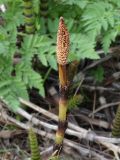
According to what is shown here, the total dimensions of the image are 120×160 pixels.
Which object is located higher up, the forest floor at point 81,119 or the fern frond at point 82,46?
the fern frond at point 82,46

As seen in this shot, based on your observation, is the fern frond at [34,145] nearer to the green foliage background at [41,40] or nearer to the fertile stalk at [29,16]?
the green foliage background at [41,40]

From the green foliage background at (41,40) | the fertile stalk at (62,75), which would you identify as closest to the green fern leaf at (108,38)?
the green foliage background at (41,40)

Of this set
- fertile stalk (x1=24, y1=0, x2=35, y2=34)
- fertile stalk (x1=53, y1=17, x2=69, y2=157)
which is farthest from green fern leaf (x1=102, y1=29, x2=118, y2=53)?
fertile stalk (x1=53, y1=17, x2=69, y2=157)

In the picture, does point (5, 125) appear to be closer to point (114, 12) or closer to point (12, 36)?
point (12, 36)

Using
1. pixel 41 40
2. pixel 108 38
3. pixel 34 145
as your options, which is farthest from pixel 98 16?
pixel 34 145

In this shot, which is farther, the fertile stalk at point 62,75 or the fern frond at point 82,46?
the fern frond at point 82,46

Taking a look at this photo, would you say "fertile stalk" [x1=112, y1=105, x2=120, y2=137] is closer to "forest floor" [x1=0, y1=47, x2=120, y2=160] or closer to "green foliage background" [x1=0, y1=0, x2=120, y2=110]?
"forest floor" [x1=0, y1=47, x2=120, y2=160]

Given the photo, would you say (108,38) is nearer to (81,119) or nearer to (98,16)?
(98,16)
